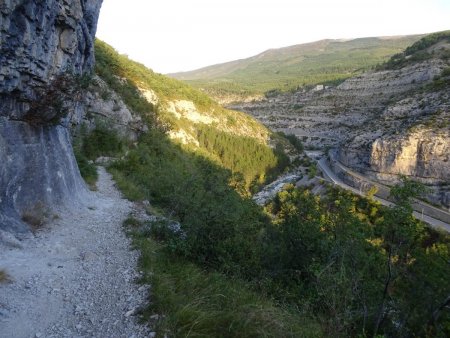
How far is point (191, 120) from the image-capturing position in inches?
2215

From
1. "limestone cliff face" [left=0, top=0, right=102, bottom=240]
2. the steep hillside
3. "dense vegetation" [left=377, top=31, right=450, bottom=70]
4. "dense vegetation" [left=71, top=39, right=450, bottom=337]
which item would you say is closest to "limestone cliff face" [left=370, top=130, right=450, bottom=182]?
the steep hillside

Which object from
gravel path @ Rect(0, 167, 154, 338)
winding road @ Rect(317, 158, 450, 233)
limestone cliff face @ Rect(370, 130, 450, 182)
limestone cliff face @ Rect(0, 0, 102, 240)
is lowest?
winding road @ Rect(317, 158, 450, 233)

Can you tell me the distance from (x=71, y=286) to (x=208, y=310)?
7.90 feet

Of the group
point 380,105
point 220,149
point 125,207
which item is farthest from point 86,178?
point 380,105

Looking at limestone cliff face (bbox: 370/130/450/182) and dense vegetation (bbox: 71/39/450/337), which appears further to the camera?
limestone cliff face (bbox: 370/130/450/182)

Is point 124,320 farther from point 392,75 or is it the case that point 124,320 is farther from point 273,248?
point 392,75

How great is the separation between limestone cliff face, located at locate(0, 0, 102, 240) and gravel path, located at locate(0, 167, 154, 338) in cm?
93

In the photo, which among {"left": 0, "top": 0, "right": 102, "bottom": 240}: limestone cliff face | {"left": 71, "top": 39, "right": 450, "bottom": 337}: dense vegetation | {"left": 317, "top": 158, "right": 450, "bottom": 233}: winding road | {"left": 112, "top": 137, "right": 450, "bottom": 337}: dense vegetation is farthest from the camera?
{"left": 317, "top": 158, "right": 450, "bottom": 233}: winding road

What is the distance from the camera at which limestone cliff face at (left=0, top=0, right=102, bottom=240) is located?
698 centimetres

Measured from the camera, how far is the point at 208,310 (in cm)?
496

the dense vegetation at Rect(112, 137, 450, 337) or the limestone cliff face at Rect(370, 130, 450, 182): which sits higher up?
the dense vegetation at Rect(112, 137, 450, 337)

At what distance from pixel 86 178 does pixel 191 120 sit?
43.2 metres

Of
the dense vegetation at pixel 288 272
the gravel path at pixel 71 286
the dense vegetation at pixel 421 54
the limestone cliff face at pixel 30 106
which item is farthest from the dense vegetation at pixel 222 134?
the dense vegetation at pixel 421 54

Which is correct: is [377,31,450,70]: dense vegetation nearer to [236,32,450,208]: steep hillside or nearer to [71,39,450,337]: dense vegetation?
[236,32,450,208]: steep hillside
